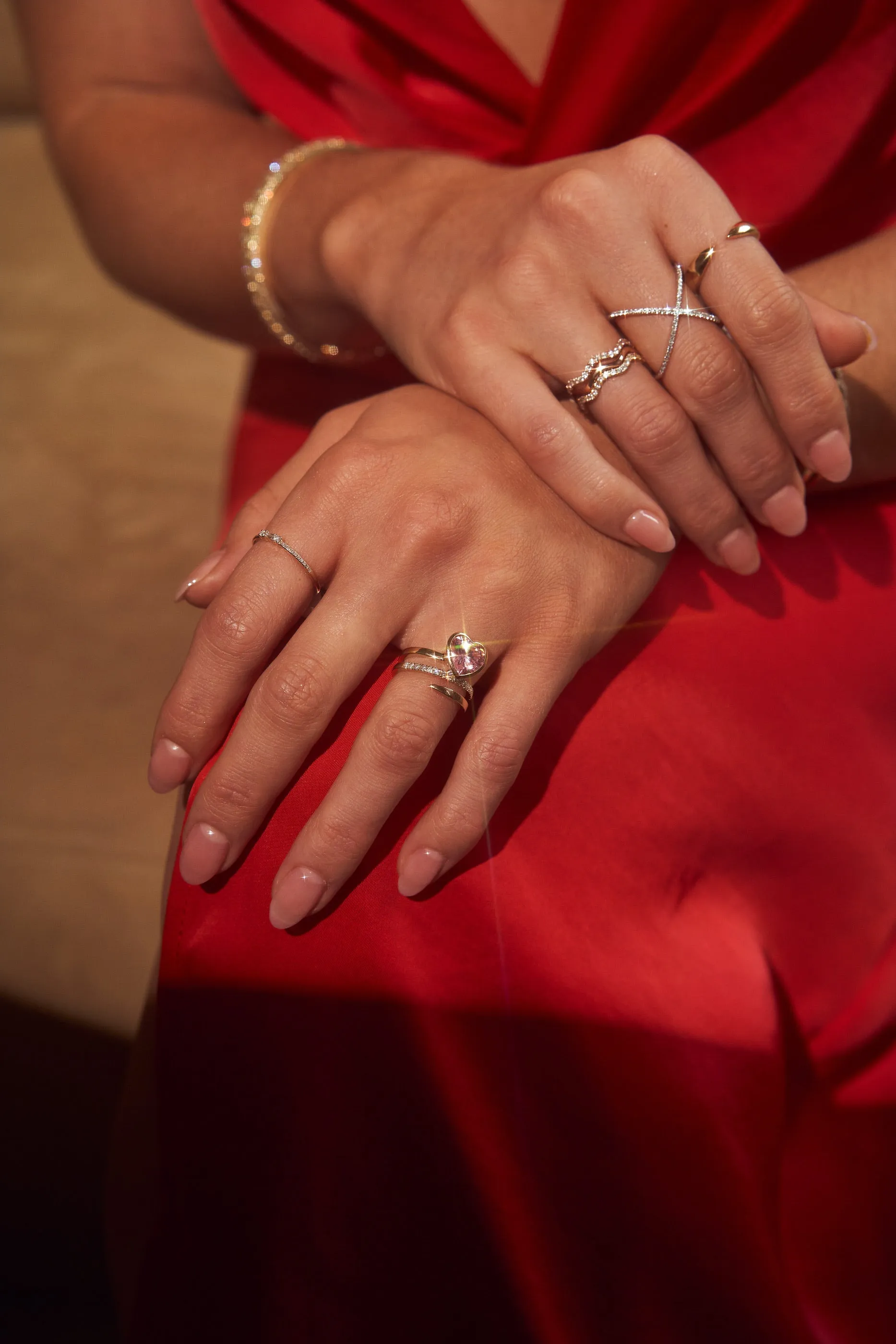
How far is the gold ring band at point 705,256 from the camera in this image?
493 mm

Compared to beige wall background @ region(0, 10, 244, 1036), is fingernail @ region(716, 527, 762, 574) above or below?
above

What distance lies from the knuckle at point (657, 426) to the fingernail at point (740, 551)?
0.23ft

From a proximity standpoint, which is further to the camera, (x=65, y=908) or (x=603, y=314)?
(x=65, y=908)

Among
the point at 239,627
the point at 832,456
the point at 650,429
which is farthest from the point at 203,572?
the point at 832,456

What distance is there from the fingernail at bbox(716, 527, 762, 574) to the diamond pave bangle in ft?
1.13

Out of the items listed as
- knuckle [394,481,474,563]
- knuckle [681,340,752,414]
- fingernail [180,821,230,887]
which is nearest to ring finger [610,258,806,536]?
knuckle [681,340,752,414]

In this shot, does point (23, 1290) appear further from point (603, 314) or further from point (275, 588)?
point (603, 314)

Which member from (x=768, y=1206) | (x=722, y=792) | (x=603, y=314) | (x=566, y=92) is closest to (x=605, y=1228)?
(x=768, y=1206)

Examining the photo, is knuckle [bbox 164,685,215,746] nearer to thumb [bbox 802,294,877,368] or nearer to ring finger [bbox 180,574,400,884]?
ring finger [bbox 180,574,400,884]

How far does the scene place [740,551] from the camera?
56cm

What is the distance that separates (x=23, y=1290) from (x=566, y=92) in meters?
Answer: 0.97

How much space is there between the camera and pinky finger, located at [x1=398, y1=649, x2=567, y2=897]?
0.47 metres

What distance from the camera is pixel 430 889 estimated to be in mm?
488

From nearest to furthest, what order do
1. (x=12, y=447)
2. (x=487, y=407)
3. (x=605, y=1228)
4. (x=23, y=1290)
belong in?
1. (x=605, y=1228)
2. (x=487, y=407)
3. (x=23, y=1290)
4. (x=12, y=447)
